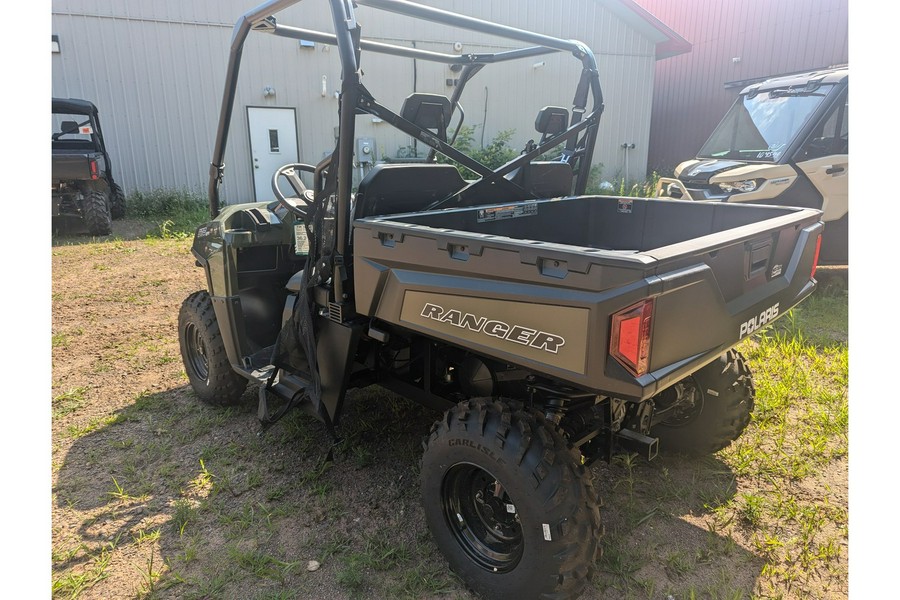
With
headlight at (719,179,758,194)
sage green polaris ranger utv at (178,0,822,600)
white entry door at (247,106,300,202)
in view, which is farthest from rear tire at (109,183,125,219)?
headlight at (719,179,758,194)

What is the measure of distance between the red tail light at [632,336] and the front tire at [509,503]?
461 millimetres

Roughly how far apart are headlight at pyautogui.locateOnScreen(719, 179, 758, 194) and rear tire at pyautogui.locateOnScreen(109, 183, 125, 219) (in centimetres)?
999

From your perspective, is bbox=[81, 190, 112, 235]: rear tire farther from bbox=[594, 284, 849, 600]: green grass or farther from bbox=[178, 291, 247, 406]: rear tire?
bbox=[594, 284, 849, 600]: green grass

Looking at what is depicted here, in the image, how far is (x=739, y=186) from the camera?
6.09 meters

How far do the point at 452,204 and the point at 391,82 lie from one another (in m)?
10.5

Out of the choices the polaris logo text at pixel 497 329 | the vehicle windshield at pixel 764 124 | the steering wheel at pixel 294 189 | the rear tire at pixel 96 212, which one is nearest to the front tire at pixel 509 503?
the polaris logo text at pixel 497 329

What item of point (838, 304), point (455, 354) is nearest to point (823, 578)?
point (455, 354)

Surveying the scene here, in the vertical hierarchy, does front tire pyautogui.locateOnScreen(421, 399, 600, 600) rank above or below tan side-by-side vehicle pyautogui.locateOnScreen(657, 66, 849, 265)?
below

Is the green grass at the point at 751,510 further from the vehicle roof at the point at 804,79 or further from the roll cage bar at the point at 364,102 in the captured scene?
the vehicle roof at the point at 804,79

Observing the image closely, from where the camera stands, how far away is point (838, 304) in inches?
222

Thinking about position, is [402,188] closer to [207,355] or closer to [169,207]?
[207,355]

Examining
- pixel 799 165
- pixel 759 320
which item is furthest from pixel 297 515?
pixel 799 165

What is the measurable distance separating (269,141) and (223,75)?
1.45 m

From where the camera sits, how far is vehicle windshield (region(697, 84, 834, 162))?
20.4ft
